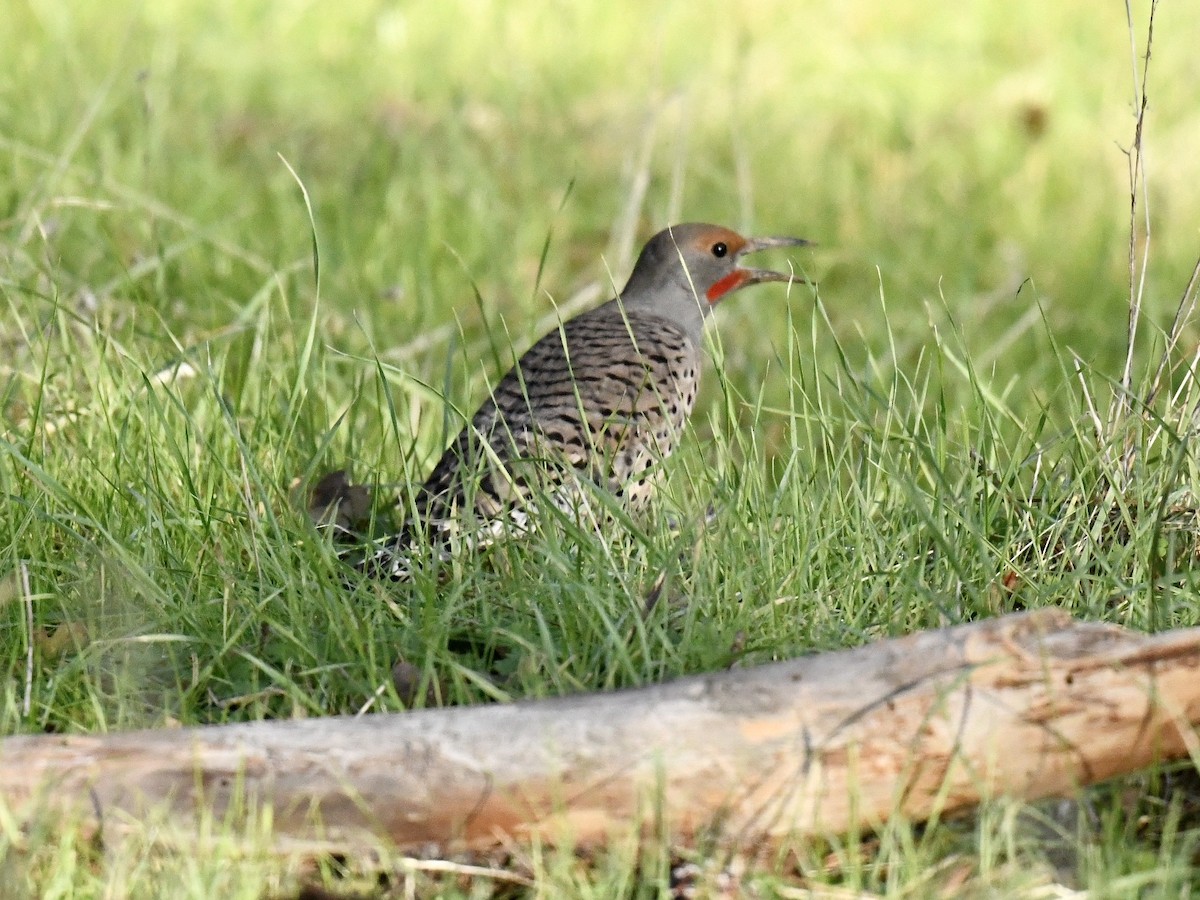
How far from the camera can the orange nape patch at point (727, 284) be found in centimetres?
502

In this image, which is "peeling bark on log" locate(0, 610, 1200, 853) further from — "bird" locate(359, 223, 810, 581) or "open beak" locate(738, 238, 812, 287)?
"open beak" locate(738, 238, 812, 287)

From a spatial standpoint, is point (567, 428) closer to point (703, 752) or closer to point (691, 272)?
point (691, 272)

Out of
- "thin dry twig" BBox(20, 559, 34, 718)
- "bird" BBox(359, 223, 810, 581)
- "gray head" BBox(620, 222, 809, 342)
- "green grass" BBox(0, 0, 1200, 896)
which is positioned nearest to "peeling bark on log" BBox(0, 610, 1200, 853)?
"green grass" BBox(0, 0, 1200, 896)

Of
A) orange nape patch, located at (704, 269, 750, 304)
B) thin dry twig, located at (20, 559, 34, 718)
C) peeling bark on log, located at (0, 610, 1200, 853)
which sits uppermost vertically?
orange nape patch, located at (704, 269, 750, 304)

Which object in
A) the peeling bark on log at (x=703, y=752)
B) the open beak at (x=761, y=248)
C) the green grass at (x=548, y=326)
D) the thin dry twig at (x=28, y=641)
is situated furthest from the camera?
the open beak at (x=761, y=248)

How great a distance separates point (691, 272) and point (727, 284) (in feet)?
0.52

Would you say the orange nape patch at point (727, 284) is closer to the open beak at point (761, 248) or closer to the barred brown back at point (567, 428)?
the open beak at point (761, 248)

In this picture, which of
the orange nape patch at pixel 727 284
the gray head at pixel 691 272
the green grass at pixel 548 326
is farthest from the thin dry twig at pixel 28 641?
the orange nape patch at pixel 727 284

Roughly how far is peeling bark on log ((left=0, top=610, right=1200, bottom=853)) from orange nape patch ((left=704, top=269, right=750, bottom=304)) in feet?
8.89

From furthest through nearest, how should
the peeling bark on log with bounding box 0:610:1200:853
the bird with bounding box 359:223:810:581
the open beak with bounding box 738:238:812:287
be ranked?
the open beak with bounding box 738:238:812:287, the bird with bounding box 359:223:810:581, the peeling bark on log with bounding box 0:610:1200:853

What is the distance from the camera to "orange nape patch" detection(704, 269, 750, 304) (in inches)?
198

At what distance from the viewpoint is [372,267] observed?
5926 millimetres

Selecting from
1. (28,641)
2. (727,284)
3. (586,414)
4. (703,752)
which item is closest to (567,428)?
(586,414)

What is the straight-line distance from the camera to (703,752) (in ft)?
7.76
